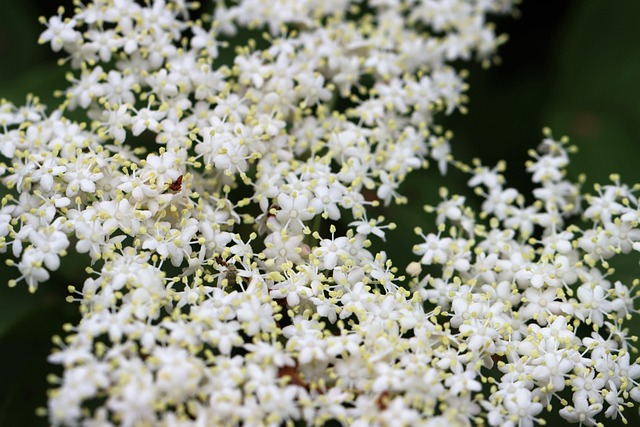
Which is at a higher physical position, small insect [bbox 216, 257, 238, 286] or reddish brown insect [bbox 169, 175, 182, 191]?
reddish brown insect [bbox 169, 175, 182, 191]

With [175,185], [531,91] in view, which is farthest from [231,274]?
[531,91]

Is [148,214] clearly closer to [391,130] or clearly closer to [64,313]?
[64,313]

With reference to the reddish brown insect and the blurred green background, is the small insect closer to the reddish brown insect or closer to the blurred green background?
the reddish brown insect

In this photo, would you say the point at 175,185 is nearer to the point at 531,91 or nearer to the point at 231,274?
the point at 231,274

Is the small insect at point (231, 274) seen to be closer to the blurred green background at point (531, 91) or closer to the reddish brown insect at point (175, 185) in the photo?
the reddish brown insect at point (175, 185)

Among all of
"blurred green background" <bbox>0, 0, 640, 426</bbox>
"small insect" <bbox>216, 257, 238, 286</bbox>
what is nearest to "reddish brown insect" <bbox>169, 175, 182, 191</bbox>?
"small insect" <bbox>216, 257, 238, 286</bbox>

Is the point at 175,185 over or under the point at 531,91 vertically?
under

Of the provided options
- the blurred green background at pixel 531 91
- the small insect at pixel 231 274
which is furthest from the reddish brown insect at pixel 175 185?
the blurred green background at pixel 531 91

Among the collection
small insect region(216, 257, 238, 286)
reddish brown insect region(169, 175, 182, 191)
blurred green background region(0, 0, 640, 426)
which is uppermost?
blurred green background region(0, 0, 640, 426)
